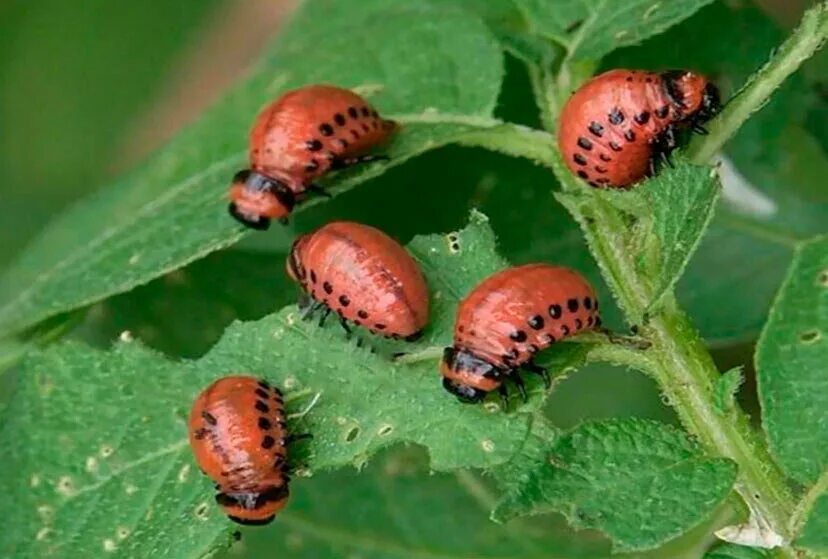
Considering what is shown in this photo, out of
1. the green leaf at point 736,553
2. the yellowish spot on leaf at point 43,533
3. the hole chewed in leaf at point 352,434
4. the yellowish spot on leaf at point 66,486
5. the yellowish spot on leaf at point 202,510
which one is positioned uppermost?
the green leaf at point 736,553

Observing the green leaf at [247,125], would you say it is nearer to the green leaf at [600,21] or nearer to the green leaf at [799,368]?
the green leaf at [600,21]

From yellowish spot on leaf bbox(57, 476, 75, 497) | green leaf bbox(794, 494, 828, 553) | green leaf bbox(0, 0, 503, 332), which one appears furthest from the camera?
green leaf bbox(0, 0, 503, 332)

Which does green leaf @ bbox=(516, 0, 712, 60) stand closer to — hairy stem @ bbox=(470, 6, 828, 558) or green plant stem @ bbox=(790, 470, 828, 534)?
hairy stem @ bbox=(470, 6, 828, 558)

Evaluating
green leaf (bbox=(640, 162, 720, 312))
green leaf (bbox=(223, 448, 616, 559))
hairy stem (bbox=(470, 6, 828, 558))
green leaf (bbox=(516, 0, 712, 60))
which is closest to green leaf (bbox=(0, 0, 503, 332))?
green leaf (bbox=(516, 0, 712, 60))

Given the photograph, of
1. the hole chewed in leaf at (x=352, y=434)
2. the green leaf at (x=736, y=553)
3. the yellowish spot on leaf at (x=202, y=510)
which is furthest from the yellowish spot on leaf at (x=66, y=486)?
the green leaf at (x=736, y=553)

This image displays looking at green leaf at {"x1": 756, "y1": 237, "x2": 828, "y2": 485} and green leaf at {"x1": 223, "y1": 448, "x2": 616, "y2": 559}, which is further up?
green leaf at {"x1": 756, "y1": 237, "x2": 828, "y2": 485}

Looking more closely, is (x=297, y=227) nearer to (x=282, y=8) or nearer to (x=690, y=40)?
(x=690, y=40)

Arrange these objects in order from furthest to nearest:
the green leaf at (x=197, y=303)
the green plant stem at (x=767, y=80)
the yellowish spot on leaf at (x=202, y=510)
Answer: the green leaf at (x=197, y=303)
the yellowish spot on leaf at (x=202, y=510)
the green plant stem at (x=767, y=80)
